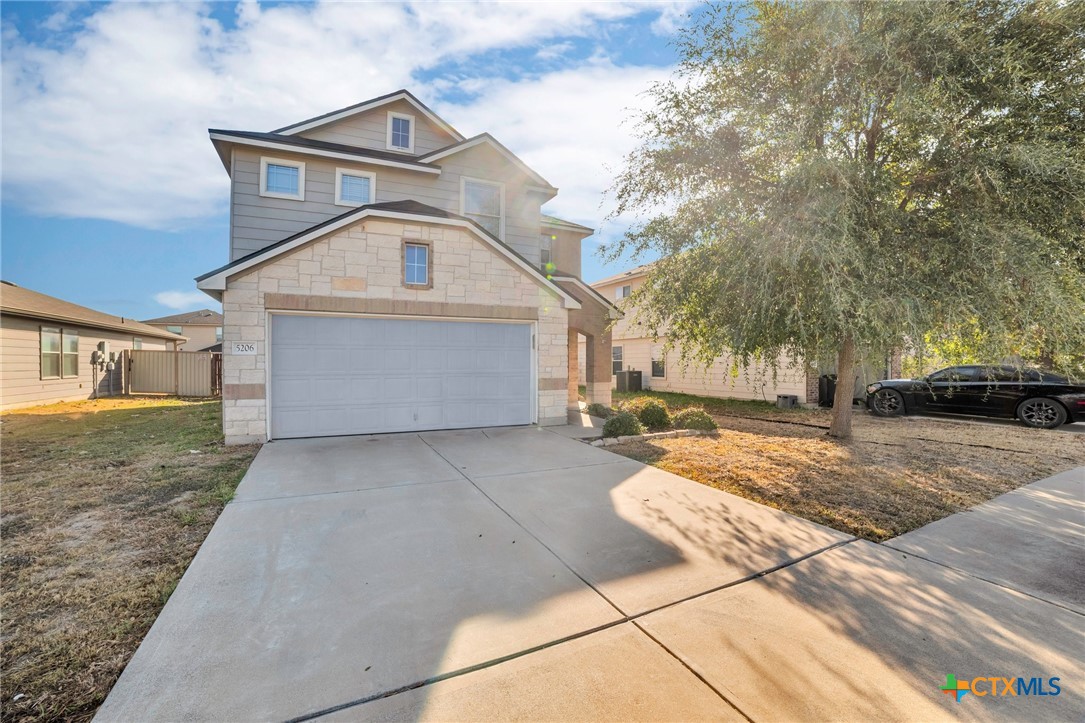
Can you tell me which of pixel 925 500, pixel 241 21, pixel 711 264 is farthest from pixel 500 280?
pixel 925 500

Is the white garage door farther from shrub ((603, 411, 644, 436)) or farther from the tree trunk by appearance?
the tree trunk

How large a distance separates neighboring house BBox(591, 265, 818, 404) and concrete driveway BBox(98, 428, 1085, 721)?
418 inches

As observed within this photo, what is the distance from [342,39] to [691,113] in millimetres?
6310

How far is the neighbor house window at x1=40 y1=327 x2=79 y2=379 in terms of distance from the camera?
14.4 metres

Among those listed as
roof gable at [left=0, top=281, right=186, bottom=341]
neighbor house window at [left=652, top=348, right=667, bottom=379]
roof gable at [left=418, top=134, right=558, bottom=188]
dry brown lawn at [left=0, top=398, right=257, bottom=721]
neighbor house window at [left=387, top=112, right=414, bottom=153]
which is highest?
neighbor house window at [left=387, top=112, right=414, bottom=153]

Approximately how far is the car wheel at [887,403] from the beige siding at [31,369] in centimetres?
2498

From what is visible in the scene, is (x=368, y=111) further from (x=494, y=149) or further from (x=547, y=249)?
(x=547, y=249)

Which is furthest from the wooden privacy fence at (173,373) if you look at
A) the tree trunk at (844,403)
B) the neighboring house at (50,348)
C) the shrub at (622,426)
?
the tree trunk at (844,403)

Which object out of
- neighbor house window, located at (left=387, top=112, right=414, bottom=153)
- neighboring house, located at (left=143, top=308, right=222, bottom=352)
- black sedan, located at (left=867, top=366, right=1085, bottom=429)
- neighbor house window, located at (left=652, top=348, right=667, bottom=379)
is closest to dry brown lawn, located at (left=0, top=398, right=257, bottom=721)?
neighbor house window, located at (left=387, top=112, right=414, bottom=153)

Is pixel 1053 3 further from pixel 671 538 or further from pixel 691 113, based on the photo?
pixel 671 538

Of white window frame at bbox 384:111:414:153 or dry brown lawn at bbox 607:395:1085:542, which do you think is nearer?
dry brown lawn at bbox 607:395:1085:542

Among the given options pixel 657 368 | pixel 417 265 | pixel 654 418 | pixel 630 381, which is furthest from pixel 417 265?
pixel 657 368

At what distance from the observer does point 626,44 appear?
8.12 m

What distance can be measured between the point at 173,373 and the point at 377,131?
569 inches
